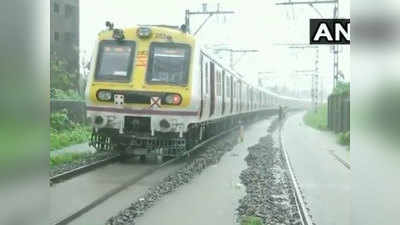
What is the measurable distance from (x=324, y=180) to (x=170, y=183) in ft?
11.3

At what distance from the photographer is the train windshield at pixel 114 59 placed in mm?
14570

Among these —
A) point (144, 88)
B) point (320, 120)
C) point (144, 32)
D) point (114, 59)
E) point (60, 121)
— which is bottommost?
point (320, 120)

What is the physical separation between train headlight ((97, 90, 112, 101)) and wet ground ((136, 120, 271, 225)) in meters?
2.69

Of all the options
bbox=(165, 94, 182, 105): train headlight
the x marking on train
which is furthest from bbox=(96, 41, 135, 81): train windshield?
bbox=(165, 94, 182, 105): train headlight

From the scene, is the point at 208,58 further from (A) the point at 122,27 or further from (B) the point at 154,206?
(B) the point at 154,206

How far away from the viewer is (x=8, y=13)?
4082 millimetres

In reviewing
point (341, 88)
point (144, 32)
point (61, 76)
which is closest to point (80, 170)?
point (144, 32)

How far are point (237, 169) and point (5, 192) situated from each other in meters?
10.6

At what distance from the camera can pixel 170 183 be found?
11.6 meters

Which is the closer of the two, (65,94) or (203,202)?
(203,202)

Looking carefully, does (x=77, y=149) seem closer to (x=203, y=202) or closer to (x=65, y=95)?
(x=65, y=95)

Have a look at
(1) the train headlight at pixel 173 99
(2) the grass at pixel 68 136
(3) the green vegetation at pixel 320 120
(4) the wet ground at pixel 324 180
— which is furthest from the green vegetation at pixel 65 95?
(3) the green vegetation at pixel 320 120

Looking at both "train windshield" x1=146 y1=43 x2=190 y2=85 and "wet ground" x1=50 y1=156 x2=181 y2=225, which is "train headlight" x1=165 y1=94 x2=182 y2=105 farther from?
"wet ground" x1=50 y1=156 x2=181 y2=225

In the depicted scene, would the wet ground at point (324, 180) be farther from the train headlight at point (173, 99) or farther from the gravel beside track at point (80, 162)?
the gravel beside track at point (80, 162)
